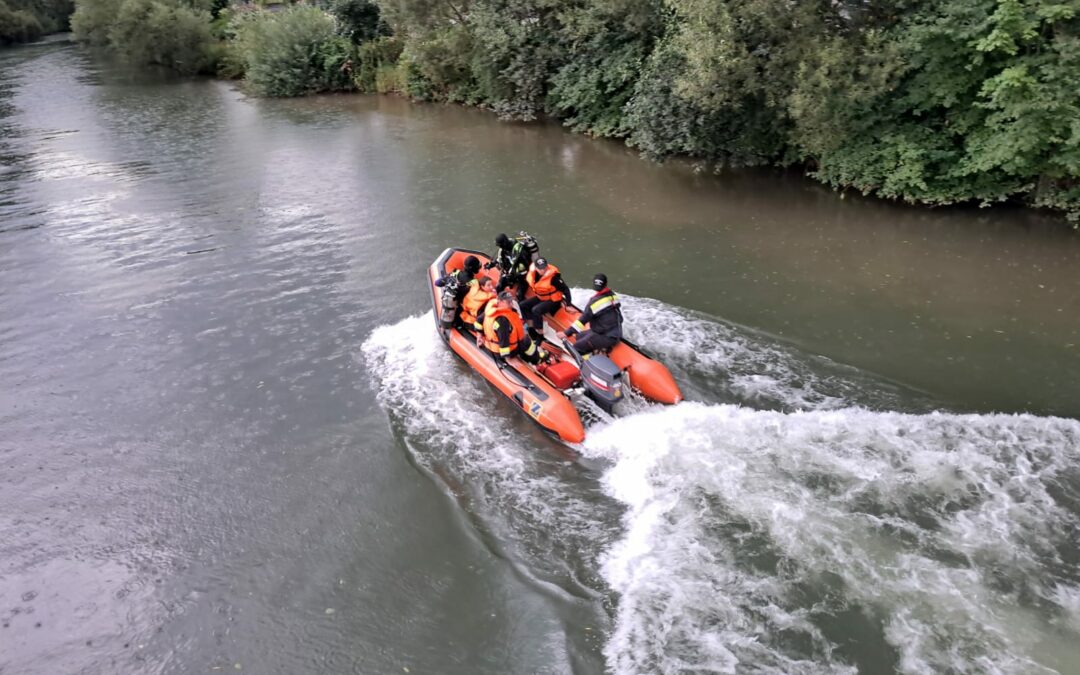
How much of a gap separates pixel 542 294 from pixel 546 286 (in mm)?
127

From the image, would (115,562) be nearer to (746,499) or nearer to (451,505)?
(451,505)

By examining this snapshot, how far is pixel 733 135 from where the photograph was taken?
50.5 feet

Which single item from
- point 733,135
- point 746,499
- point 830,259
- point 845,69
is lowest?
point 746,499

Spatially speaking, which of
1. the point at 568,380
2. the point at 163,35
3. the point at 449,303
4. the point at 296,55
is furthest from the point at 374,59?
the point at 568,380

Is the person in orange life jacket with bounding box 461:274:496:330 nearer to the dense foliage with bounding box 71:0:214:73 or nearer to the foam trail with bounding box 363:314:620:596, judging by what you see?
the foam trail with bounding box 363:314:620:596

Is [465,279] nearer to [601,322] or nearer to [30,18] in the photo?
[601,322]

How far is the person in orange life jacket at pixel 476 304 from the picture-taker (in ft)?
28.9

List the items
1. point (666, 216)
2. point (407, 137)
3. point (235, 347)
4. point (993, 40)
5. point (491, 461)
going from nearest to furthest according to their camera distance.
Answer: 1. point (491, 461)
2. point (235, 347)
3. point (993, 40)
4. point (666, 216)
5. point (407, 137)

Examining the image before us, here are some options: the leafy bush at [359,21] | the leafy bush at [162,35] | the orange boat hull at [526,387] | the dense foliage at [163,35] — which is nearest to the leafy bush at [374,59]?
the leafy bush at [359,21]

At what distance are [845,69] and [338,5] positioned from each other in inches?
780

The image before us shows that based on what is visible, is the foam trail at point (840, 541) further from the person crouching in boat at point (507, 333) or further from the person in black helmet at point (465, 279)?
the person in black helmet at point (465, 279)

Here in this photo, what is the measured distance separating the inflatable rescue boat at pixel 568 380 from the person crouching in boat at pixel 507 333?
11cm

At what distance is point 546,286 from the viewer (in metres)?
9.29

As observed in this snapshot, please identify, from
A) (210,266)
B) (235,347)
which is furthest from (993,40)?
(210,266)
